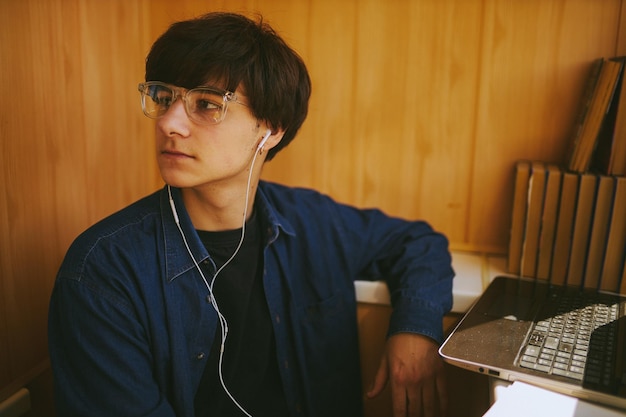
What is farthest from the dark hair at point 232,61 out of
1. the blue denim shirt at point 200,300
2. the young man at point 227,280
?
the blue denim shirt at point 200,300

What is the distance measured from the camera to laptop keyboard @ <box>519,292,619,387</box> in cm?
92

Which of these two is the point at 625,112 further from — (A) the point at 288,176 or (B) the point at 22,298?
(B) the point at 22,298

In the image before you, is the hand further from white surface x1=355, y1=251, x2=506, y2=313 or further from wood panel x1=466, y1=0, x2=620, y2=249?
wood panel x1=466, y1=0, x2=620, y2=249

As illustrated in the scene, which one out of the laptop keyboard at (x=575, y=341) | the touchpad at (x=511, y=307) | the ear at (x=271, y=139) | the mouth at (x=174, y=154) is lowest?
the touchpad at (x=511, y=307)

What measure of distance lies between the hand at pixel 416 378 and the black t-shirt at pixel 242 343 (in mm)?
250

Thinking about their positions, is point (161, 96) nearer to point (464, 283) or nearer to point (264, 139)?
point (264, 139)

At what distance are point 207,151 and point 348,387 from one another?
2.38ft

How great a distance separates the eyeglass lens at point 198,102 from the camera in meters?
1.14

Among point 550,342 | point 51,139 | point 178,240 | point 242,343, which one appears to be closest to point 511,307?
point 550,342

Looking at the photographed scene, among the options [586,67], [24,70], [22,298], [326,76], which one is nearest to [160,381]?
[22,298]

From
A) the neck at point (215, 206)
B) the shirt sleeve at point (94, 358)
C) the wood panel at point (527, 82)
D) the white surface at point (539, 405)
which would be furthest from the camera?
the wood panel at point (527, 82)

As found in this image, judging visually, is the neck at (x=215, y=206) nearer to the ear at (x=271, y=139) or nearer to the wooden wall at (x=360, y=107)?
the ear at (x=271, y=139)

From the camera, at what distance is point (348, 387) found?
1.44m

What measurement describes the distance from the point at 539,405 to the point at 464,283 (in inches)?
24.2
